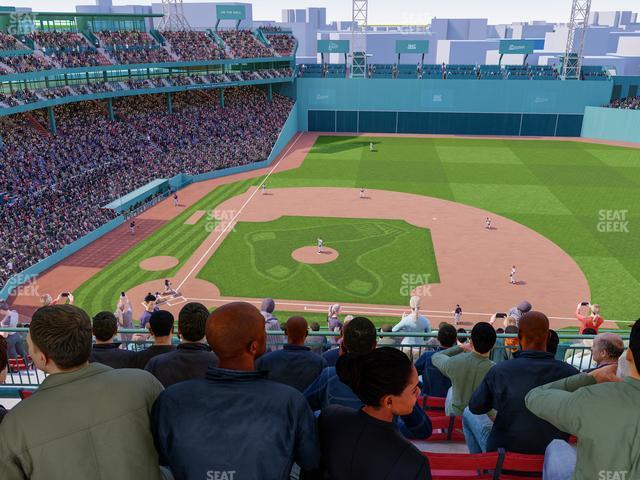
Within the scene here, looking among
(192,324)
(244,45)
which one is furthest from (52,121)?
(192,324)

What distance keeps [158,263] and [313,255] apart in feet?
26.1

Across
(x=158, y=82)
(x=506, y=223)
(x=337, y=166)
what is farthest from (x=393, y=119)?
(x=506, y=223)

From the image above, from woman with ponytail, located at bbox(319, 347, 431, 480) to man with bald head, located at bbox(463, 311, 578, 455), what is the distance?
1.71 metres

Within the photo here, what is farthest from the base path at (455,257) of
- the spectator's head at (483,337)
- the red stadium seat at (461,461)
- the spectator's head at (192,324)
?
the red stadium seat at (461,461)

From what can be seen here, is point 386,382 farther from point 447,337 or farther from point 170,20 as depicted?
point 170,20

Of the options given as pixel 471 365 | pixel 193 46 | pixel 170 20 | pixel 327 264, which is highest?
pixel 170 20

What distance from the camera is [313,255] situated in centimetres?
2808

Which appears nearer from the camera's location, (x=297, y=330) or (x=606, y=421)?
(x=606, y=421)

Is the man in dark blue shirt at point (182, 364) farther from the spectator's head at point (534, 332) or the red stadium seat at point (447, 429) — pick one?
the red stadium seat at point (447, 429)

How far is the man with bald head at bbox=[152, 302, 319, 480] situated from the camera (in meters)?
3.20

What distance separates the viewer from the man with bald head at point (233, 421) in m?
3.20

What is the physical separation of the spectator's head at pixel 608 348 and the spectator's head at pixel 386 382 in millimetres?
2822

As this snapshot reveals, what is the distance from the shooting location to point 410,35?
129625mm

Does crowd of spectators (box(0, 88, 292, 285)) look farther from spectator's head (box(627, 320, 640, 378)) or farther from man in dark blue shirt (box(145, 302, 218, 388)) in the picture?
spectator's head (box(627, 320, 640, 378))
